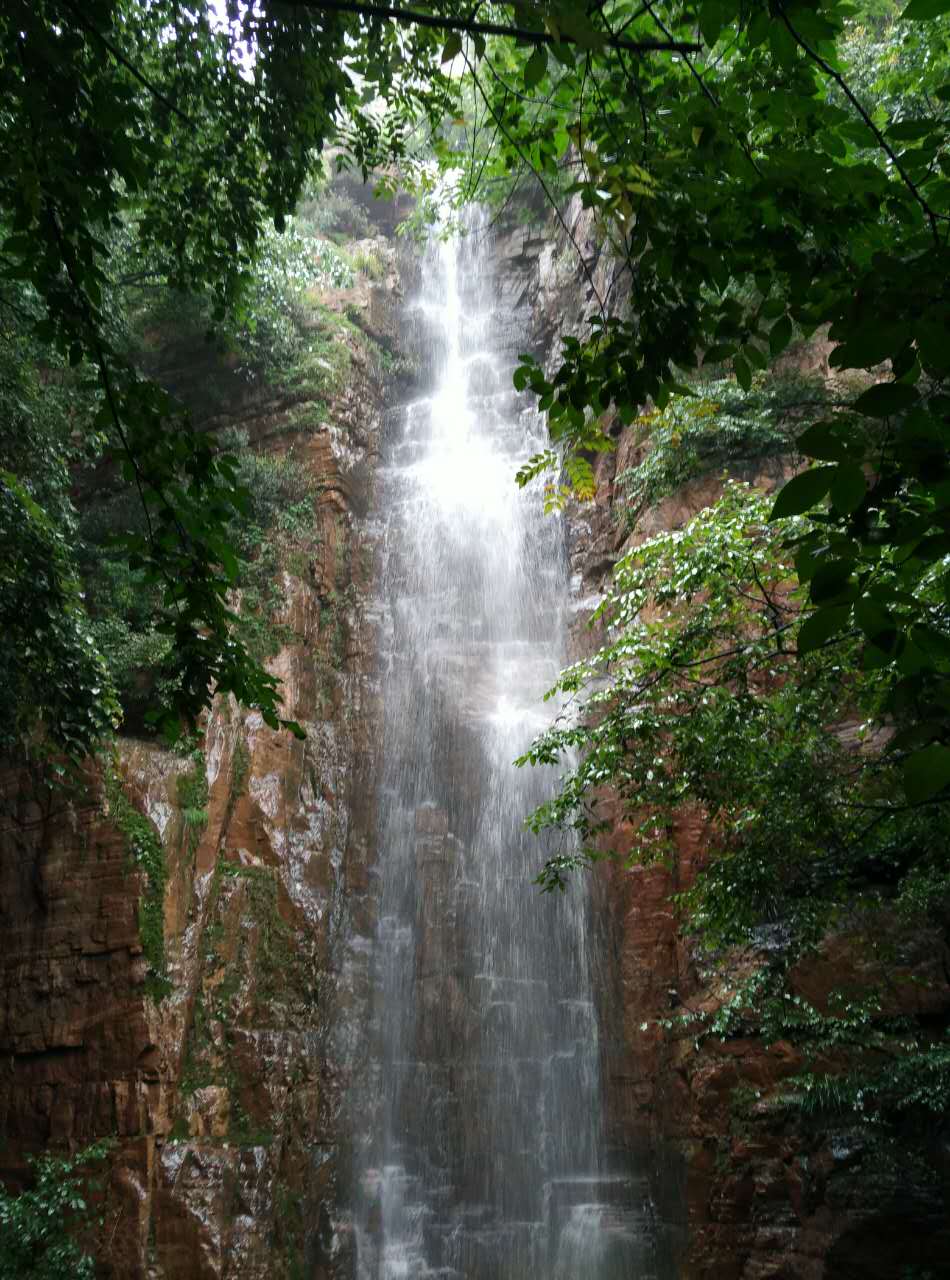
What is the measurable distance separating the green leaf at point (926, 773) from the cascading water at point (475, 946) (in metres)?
9.54

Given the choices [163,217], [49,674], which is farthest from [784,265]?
[49,674]

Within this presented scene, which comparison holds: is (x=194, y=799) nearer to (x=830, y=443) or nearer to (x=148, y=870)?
(x=148, y=870)

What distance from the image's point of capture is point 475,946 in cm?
1152

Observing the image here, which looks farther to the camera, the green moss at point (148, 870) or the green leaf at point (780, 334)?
the green moss at point (148, 870)

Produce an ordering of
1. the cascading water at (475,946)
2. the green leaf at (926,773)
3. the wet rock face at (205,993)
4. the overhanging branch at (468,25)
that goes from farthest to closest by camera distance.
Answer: the cascading water at (475,946) < the wet rock face at (205,993) < the overhanging branch at (468,25) < the green leaf at (926,773)

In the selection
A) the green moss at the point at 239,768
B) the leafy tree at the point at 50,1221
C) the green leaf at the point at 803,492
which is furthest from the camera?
the green moss at the point at 239,768

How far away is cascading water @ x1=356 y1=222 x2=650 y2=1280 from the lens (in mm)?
9797

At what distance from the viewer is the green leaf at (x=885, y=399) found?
1.55m

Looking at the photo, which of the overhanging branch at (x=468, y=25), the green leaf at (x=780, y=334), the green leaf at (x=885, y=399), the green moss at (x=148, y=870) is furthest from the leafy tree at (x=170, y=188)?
the green moss at (x=148, y=870)

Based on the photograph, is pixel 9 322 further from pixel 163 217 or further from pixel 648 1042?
pixel 648 1042

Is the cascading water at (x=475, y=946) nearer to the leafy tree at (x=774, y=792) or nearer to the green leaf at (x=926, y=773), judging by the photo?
the leafy tree at (x=774, y=792)

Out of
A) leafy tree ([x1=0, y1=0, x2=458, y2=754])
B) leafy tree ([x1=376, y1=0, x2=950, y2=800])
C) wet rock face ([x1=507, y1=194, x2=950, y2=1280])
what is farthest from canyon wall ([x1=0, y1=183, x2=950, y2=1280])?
leafy tree ([x1=376, y1=0, x2=950, y2=800])

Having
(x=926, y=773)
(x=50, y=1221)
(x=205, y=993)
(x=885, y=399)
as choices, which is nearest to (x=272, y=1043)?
(x=205, y=993)

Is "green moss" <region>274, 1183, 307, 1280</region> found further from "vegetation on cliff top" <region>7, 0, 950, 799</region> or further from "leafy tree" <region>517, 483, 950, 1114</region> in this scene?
"vegetation on cliff top" <region>7, 0, 950, 799</region>
